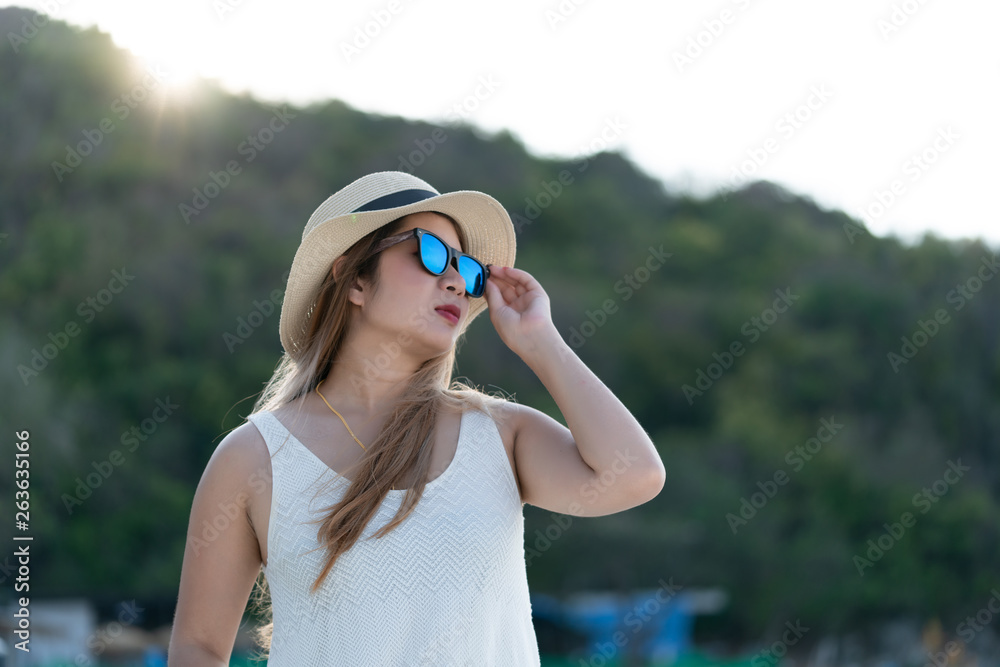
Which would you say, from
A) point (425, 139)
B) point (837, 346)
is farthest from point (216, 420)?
point (837, 346)

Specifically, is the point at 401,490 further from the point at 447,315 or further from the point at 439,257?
the point at 439,257

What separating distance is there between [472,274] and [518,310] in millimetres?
125

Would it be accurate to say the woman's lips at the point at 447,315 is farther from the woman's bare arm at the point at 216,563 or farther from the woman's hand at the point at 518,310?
the woman's bare arm at the point at 216,563

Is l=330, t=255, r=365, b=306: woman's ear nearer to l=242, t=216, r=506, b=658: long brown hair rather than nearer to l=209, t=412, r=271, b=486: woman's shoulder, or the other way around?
l=242, t=216, r=506, b=658: long brown hair

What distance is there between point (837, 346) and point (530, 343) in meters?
28.5

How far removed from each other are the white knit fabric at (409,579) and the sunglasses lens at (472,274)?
0.40m

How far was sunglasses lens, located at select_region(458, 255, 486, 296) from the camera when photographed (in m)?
2.01

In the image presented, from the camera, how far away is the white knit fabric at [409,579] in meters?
1.66

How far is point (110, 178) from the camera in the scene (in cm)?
2589

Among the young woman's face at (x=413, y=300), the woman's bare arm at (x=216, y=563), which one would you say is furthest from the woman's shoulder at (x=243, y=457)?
the young woman's face at (x=413, y=300)

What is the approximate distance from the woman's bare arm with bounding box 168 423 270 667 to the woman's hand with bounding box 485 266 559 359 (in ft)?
1.75

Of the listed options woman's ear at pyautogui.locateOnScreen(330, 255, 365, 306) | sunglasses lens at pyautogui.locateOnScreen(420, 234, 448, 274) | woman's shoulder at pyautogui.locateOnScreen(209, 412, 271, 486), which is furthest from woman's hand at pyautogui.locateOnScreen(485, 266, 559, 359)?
woman's shoulder at pyautogui.locateOnScreen(209, 412, 271, 486)

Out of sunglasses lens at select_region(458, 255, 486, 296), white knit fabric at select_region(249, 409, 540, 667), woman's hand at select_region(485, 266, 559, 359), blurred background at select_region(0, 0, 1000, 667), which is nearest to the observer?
white knit fabric at select_region(249, 409, 540, 667)

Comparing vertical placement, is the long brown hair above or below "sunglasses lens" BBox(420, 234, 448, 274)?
below
